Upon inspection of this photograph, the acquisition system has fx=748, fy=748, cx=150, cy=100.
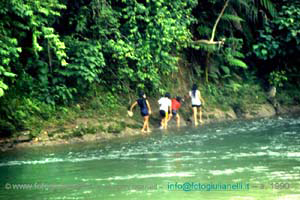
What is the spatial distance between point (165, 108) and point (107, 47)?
3.34 meters

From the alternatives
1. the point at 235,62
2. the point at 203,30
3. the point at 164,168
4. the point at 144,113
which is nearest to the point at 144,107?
the point at 144,113

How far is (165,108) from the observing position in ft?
86.2

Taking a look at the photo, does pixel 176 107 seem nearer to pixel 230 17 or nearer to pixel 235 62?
pixel 235 62

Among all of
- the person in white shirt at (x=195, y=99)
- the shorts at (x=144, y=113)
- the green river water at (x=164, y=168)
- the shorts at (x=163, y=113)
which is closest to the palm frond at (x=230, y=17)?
the person in white shirt at (x=195, y=99)

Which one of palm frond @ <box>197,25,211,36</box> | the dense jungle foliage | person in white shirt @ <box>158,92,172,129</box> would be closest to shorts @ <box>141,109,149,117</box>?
person in white shirt @ <box>158,92,172,129</box>

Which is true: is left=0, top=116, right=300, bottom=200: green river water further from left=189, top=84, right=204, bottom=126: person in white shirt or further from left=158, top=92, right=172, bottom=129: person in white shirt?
left=189, top=84, right=204, bottom=126: person in white shirt

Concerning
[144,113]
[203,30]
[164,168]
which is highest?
[203,30]

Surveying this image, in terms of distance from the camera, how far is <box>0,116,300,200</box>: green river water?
13.1 metres

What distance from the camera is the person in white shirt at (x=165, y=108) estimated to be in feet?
86.3

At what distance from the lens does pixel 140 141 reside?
2209cm

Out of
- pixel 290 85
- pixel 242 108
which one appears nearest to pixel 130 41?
pixel 242 108

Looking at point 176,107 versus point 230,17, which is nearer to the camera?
point 176,107

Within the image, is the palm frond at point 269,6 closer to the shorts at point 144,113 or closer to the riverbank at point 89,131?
the riverbank at point 89,131

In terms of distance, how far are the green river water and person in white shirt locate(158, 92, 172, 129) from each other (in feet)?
8.08
